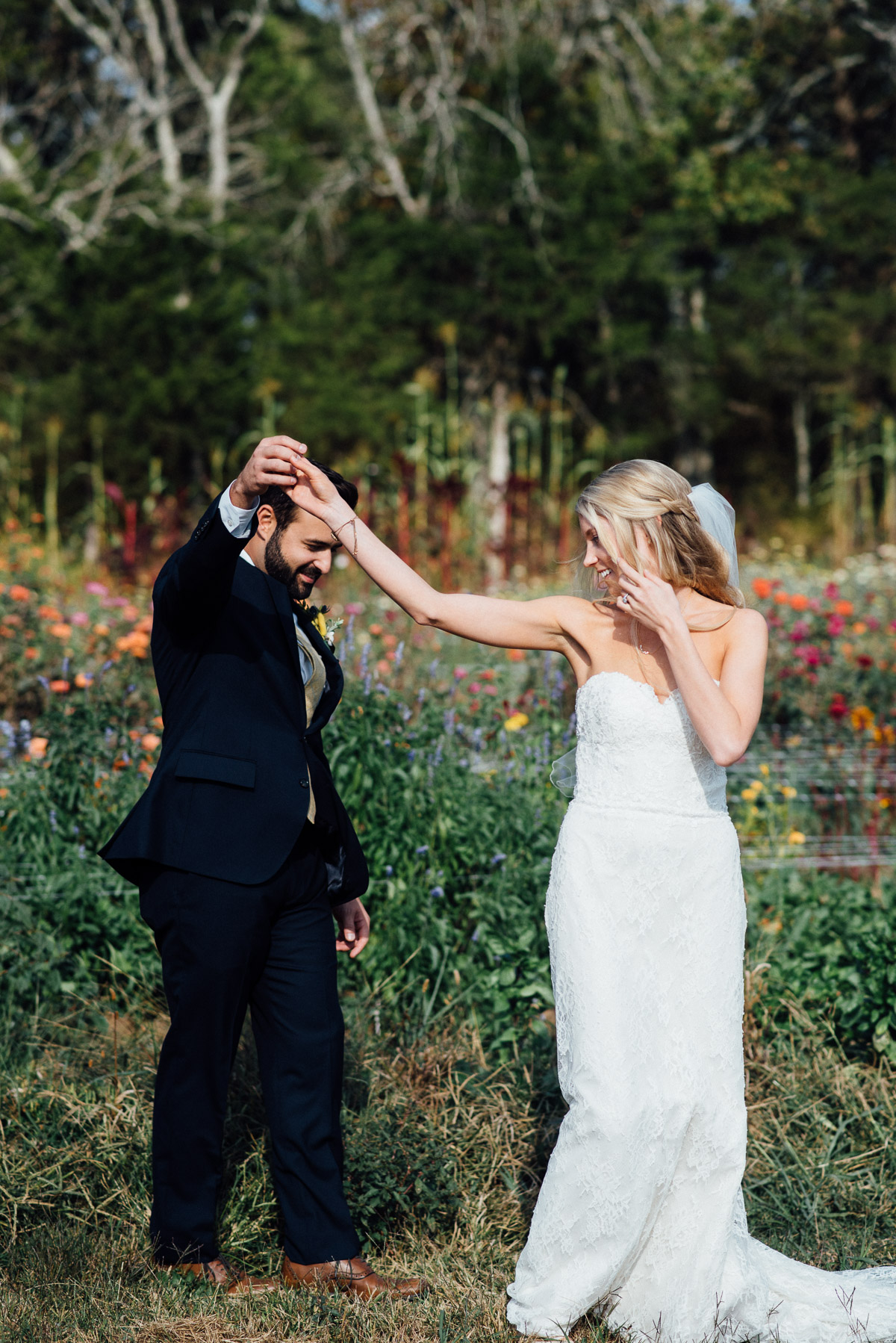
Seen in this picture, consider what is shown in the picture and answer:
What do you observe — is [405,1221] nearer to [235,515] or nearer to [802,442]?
[235,515]

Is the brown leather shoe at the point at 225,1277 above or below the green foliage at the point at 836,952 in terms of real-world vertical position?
below

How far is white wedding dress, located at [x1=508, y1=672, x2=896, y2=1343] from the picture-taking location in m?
2.54

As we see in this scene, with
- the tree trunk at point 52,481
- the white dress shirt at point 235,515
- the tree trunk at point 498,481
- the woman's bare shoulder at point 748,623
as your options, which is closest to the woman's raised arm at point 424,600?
the white dress shirt at point 235,515

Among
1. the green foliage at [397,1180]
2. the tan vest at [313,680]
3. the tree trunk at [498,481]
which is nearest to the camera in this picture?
the tan vest at [313,680]

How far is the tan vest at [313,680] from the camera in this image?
2842 millimetres

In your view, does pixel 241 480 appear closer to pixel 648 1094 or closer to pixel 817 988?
pixel 648 1094

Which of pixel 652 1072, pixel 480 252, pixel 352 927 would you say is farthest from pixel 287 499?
pixel 480 252

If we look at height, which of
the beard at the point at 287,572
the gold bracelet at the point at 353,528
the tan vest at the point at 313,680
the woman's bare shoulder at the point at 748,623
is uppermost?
the gold bracelet at the point at 353,528

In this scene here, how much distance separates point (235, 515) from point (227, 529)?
0.03 metres

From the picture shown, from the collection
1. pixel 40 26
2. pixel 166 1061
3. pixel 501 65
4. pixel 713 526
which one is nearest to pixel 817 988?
pixel 713 526

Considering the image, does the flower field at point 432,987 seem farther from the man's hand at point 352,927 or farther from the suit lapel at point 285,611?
the suit lapel at point 285,611

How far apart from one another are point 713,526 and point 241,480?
1.17 metres

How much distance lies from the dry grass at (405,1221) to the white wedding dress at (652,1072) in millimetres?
181

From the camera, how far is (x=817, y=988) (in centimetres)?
370
